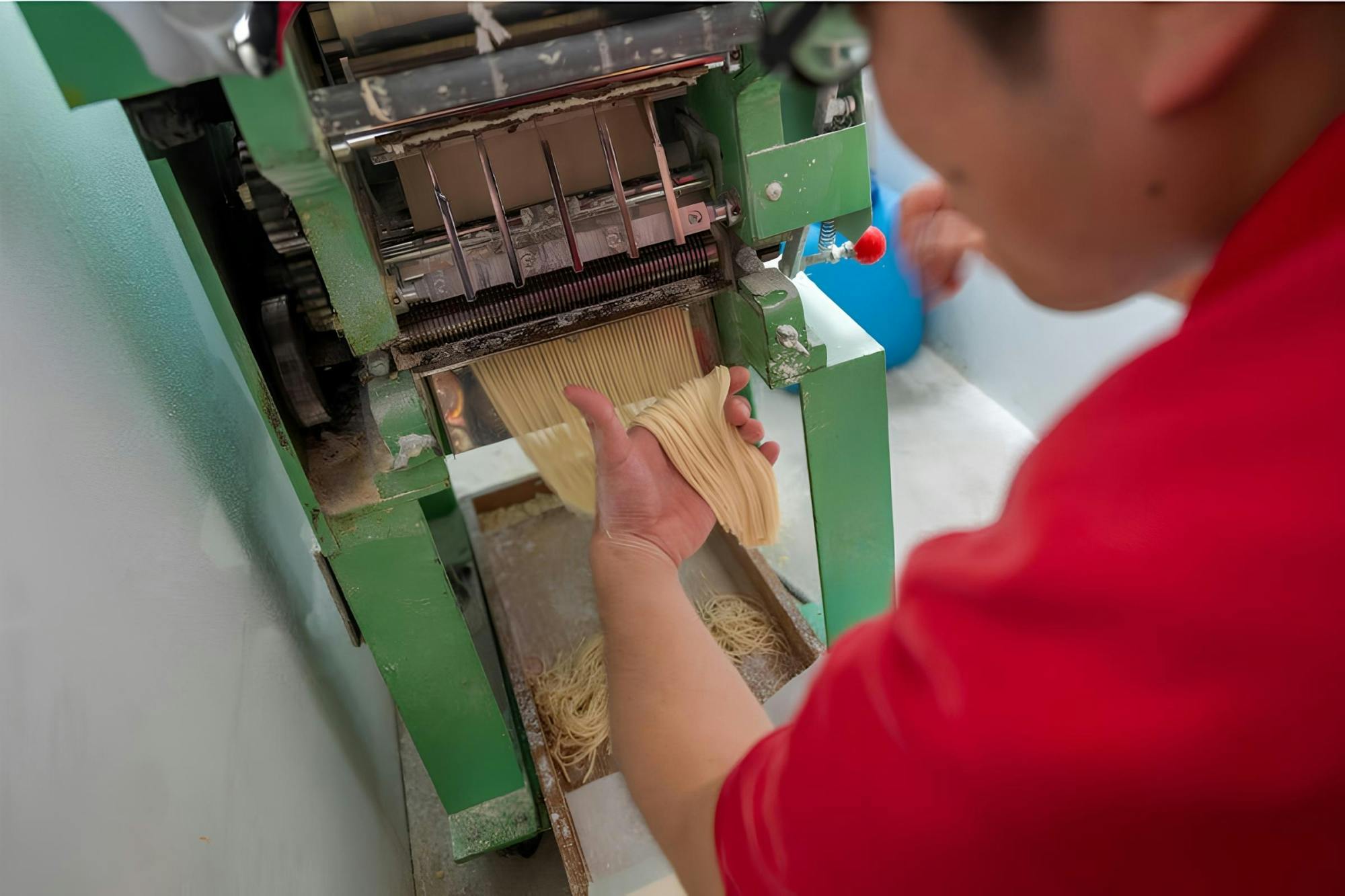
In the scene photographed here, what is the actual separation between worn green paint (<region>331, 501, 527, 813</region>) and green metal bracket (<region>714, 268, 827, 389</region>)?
565 millimetres

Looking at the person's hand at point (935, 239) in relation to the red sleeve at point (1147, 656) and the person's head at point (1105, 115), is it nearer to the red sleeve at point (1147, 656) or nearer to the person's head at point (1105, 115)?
the person's head at point (1105, 115)

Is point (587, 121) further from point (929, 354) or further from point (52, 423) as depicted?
point (929, 354)

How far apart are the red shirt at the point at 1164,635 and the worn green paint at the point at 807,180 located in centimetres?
75

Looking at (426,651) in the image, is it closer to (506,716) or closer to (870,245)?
(506,716)

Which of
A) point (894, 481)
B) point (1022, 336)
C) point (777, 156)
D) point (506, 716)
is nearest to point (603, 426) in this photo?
point (777, 156)

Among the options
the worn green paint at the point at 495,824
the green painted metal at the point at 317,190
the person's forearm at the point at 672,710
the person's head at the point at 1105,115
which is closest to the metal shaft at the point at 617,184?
the green painted metal at the point at 317,190

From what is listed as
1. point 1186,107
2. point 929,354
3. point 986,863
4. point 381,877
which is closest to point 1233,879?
point 986,863

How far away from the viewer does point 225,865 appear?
94 centimetres

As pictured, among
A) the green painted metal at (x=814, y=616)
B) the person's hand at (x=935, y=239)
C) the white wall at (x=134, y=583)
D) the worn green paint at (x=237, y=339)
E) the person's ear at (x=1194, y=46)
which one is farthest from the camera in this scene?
the green painted metal at (x=814, y=616)

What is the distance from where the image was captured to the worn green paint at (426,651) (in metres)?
1.27

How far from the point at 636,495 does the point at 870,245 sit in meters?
0.52

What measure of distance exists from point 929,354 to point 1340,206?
2879 mm

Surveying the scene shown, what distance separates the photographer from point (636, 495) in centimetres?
126

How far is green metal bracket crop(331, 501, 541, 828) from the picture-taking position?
50.2 inches
